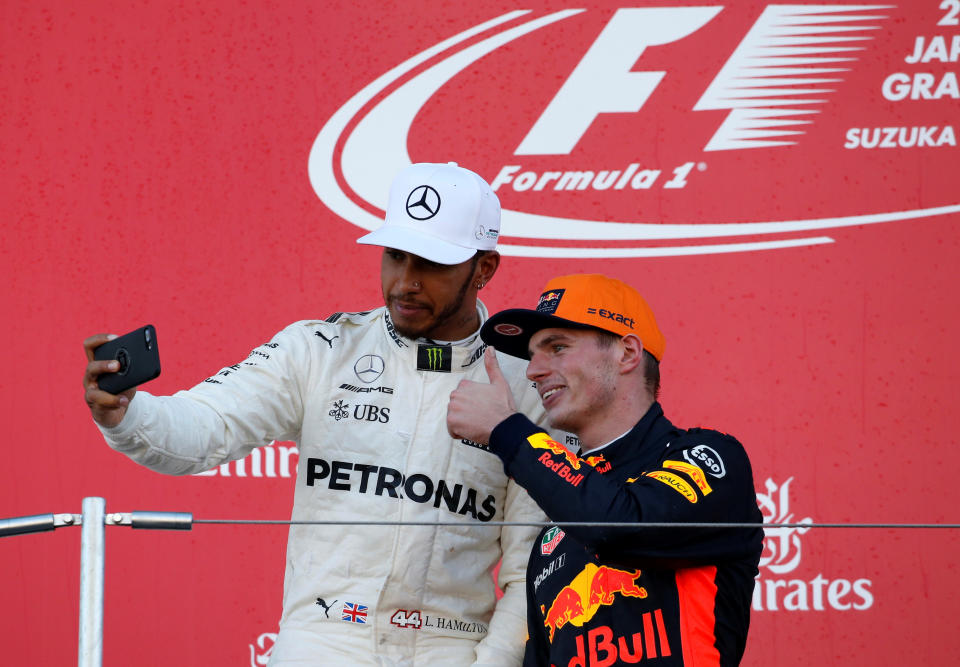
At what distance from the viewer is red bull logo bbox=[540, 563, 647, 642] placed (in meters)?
1.56

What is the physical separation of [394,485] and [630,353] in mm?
401

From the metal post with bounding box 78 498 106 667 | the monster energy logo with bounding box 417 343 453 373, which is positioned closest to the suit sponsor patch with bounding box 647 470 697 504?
the monster energy logo with bounding box 417 343 453 373

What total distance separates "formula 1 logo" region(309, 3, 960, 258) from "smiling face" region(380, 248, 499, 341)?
0.79m

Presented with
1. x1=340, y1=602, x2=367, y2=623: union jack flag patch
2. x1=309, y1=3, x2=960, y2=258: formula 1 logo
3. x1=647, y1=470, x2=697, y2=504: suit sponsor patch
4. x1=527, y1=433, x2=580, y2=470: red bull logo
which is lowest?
x1=340, y1=602, x2=367, y2=623: union jack flag patch

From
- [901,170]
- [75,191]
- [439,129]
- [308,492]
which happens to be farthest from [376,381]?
[901,170]

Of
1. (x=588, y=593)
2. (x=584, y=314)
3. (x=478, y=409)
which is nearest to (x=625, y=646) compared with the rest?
(x=588, y=593)

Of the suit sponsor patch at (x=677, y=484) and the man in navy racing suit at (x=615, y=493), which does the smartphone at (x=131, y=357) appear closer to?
the man in navy racing suit at (x=615, y=493)

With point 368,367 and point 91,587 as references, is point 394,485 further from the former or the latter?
point 91,587

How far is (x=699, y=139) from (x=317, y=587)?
4.50 feet

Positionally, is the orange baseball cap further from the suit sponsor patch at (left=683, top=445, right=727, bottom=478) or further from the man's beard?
the suit sponsor patch at (left=683, top=445, right=727, bottom=478)

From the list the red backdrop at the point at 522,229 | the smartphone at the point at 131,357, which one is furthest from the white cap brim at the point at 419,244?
the red backdrop at the point at 522,229

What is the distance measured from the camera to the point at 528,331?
1.80 meters

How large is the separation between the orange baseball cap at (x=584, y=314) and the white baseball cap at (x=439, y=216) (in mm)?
125

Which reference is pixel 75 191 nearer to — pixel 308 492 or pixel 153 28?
pixel 153 28
